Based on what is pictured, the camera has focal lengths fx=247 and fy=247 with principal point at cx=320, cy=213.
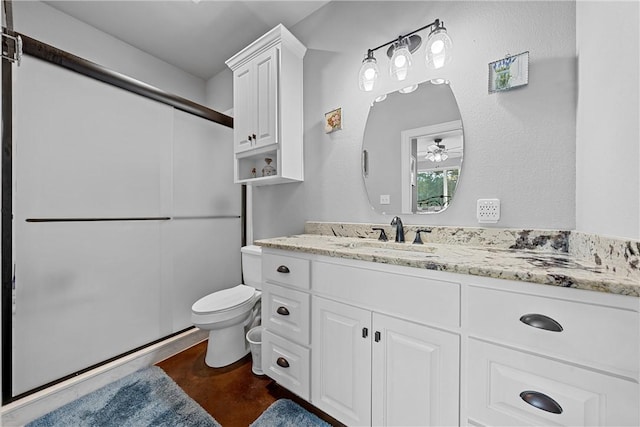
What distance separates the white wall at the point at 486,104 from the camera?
1.11 m

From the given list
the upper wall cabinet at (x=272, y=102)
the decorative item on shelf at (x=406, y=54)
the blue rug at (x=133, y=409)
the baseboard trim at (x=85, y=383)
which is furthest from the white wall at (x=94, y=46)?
the blue rug at (x=133, y=409)

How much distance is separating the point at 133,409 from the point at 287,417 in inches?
33.5

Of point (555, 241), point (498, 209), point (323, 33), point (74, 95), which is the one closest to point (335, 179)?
point (498, 209)

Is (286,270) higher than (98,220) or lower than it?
lower

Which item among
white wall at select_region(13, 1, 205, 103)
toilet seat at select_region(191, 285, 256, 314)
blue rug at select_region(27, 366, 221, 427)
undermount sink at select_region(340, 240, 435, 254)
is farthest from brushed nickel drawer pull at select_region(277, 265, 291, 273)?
white wall at select_region(13, 1, 205, 103)

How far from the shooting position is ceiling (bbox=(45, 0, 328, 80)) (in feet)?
6.21

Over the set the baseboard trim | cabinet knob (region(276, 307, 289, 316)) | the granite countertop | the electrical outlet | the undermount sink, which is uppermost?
the electrical outlet

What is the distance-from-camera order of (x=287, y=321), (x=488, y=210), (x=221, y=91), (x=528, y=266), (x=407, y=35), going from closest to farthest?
(x=528, y=266) → (x=488, y=210) → (x=287, y=321) → (x=407, y=35) → (x=221, y=91)

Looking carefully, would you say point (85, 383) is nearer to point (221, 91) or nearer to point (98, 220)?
point (98, 220)

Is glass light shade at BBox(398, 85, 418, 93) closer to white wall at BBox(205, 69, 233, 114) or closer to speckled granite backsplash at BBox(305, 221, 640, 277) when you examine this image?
speckled granite backsplash at BBox(305, 221, 640, 277)

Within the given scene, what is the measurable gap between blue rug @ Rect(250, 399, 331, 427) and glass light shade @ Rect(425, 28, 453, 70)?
200 centimetres

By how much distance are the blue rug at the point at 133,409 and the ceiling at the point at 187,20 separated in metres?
2.68

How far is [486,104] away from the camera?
4.17 ft

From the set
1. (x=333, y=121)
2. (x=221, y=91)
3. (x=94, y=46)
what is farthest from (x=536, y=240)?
(x=94, y=46)
